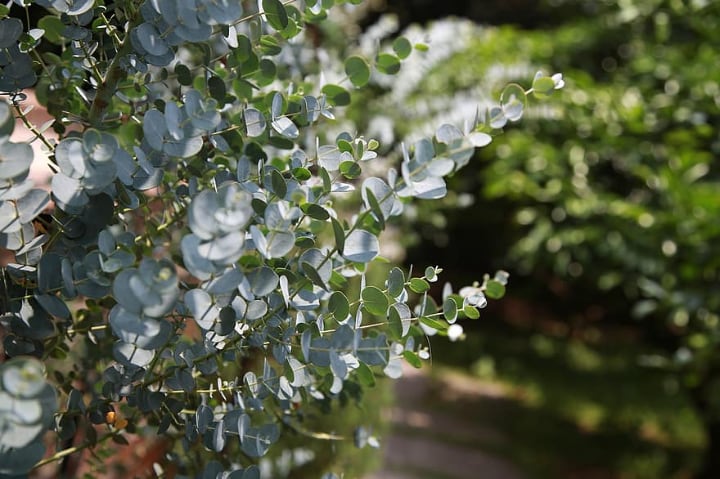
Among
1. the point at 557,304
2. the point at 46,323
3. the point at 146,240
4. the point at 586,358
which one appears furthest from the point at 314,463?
the point at 557,304

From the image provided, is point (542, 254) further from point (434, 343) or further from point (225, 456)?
point (225, 456)

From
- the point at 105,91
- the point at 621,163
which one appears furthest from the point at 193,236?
the point at 621,163

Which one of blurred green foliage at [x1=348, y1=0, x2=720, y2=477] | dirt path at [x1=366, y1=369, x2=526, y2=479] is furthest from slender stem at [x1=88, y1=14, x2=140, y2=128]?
dirt path at [x1=366, y1=369, x2=526, y2=479]

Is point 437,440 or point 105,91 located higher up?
point 105,91

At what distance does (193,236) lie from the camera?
583 mm

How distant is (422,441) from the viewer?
528 centimetres

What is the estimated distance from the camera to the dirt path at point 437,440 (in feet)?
15.6

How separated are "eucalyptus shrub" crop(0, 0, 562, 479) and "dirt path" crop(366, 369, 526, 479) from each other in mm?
3388

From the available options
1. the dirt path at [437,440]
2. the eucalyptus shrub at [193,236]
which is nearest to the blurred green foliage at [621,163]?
the dirt path at [437,440]

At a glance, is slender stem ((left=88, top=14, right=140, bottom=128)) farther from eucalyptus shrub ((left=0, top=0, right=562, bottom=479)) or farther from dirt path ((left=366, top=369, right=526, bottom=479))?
dirt path ((left=366, top=369, right=526, bottom=479))

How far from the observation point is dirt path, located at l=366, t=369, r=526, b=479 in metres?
4.74

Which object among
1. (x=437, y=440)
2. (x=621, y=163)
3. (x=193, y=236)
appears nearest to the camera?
(x=193, y=236)

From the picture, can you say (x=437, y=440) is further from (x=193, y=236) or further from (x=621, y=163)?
(x=193, y=236)

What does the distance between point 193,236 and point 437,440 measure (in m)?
5.12
